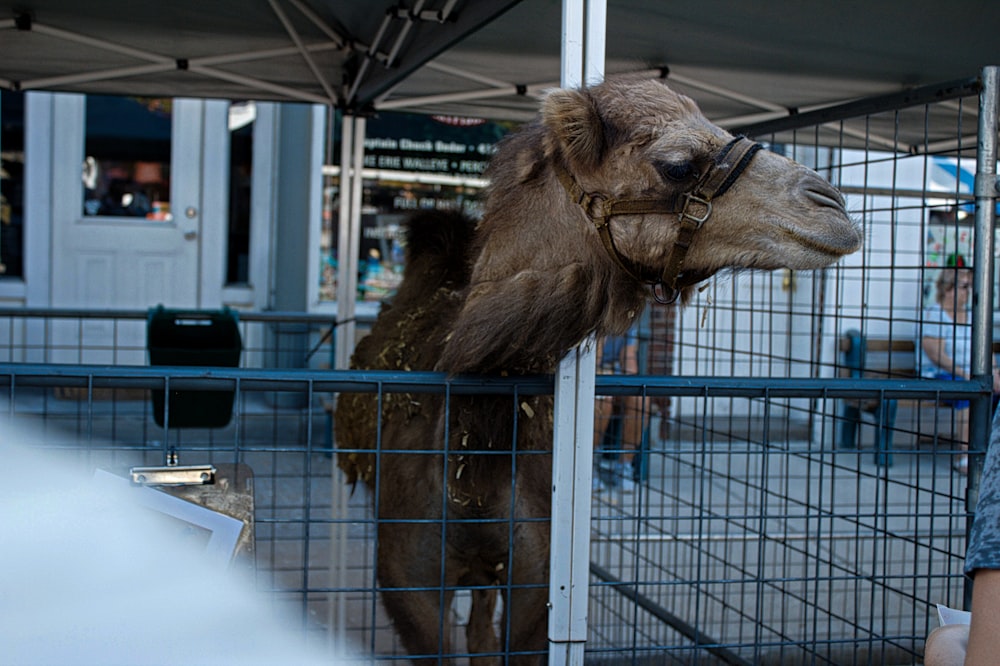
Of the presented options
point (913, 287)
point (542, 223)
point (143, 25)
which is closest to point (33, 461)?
point (542, 223)

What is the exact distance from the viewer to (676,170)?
2650 mm

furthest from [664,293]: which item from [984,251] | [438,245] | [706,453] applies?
[438,245]

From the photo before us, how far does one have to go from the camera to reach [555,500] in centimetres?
271

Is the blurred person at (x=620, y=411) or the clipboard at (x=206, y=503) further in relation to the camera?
the blurred person at (x=620, y=411)

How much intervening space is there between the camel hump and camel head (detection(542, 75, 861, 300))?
174 centimetres

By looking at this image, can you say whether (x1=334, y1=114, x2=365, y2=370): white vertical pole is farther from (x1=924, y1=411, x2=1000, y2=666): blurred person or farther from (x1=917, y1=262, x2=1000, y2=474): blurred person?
(x1=924, y1=411, x2=1000, y2=666): blurred person

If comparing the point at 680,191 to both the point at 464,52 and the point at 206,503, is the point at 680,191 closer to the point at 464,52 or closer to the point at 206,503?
the point at 206,503

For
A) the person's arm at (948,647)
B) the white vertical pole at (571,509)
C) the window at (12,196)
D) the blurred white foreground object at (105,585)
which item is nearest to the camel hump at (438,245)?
the white vertical pole at (571,509)

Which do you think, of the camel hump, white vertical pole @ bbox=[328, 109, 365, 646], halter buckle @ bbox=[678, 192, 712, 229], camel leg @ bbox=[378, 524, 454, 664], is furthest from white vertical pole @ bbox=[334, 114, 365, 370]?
halter buckle @ bbox=[678, 192, 712, 229]

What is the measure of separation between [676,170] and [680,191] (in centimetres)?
5

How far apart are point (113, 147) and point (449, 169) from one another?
9.92ft

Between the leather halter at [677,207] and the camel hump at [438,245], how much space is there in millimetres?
1744

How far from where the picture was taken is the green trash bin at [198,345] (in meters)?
5.72

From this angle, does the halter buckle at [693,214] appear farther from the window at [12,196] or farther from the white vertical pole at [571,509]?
the window at [12,196]
